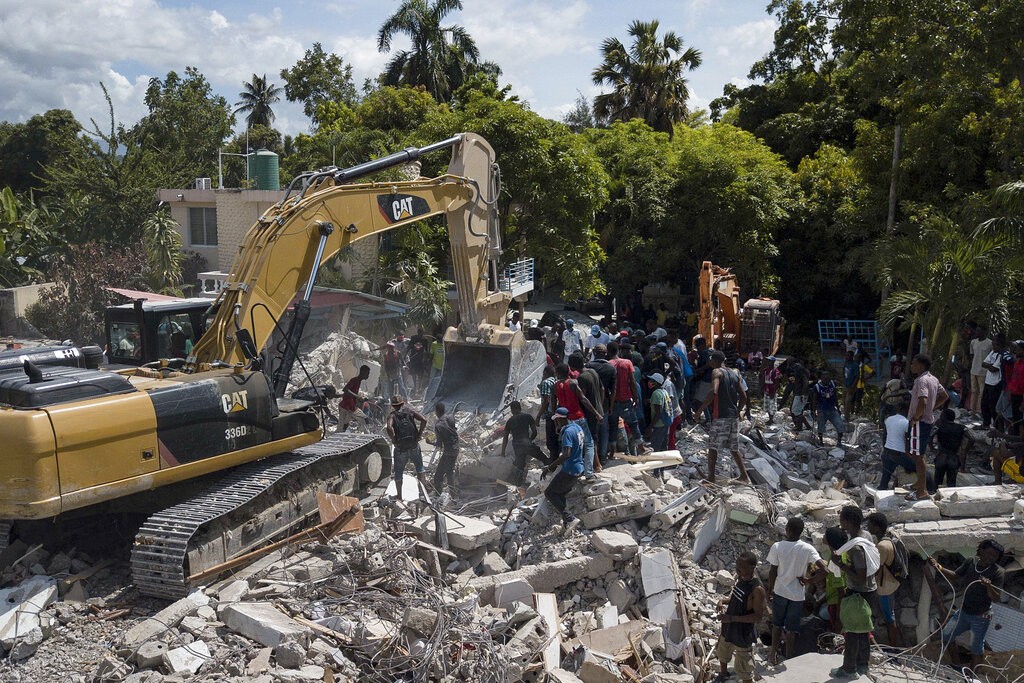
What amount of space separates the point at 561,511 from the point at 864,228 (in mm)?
16732

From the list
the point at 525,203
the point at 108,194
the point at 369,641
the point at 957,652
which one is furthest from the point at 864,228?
the point at 108,194

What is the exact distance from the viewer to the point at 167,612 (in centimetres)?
727

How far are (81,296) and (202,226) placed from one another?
181 inches

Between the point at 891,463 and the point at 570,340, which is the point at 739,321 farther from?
Result: the point at 891,463

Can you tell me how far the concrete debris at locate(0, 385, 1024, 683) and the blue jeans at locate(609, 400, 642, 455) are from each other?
52 cm

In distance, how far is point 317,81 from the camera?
156 feet

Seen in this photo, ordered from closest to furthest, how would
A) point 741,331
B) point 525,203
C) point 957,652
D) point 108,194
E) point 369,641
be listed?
point 369,641 < point 957,652 < point 741,331 < point 525,203 < point 108,194

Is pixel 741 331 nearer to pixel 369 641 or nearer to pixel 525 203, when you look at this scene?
pixel 525 203

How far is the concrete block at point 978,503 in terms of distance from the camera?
8664mm

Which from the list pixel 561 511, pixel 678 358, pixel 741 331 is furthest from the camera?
pixel 741 331

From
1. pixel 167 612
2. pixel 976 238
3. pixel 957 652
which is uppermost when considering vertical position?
pixel 976 238

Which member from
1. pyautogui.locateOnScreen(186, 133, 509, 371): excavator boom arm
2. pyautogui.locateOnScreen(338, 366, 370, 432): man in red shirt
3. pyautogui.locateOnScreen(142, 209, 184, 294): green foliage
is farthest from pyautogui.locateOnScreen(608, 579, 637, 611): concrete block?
pyautogui.locateOnScreen(142, 209, 184, 294): green foliage

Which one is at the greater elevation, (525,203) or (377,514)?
(525,203)

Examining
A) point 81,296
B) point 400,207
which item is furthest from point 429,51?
point 400,207
